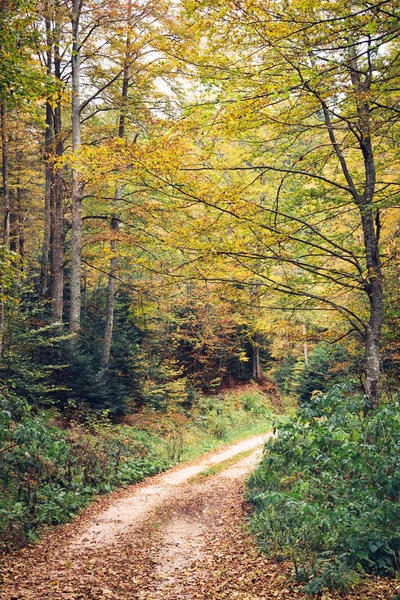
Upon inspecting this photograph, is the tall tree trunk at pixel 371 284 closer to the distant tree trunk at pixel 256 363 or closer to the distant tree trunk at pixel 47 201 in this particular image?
the distant tree trunk at pixel 47 201

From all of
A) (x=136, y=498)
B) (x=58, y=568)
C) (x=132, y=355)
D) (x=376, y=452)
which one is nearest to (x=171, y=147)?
(x=376, y=452)

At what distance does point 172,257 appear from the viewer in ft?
39.0

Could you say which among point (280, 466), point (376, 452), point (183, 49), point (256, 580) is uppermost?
point (183, 49)

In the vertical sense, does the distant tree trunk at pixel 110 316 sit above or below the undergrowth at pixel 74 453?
above

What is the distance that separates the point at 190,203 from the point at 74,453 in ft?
20.3

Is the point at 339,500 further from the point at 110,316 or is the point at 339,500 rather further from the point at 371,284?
the point at 110,316

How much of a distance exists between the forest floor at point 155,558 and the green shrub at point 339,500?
22 cm

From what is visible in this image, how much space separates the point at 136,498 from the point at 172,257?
609 cm

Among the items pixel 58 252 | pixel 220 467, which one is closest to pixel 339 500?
pixel 220 467

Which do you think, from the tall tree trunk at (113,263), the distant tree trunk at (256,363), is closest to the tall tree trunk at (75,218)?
the tall tree trunk at (113,263)

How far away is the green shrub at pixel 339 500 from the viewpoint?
422 cm

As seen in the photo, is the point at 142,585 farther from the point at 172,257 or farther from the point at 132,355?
the point at 132,355

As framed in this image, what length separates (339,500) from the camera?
198 inches

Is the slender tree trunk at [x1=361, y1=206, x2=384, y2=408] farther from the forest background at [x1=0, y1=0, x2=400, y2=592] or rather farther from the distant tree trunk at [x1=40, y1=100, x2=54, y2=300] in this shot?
the distant tree trunk at [x1=40, y1=100, x2=54, y2=300]
